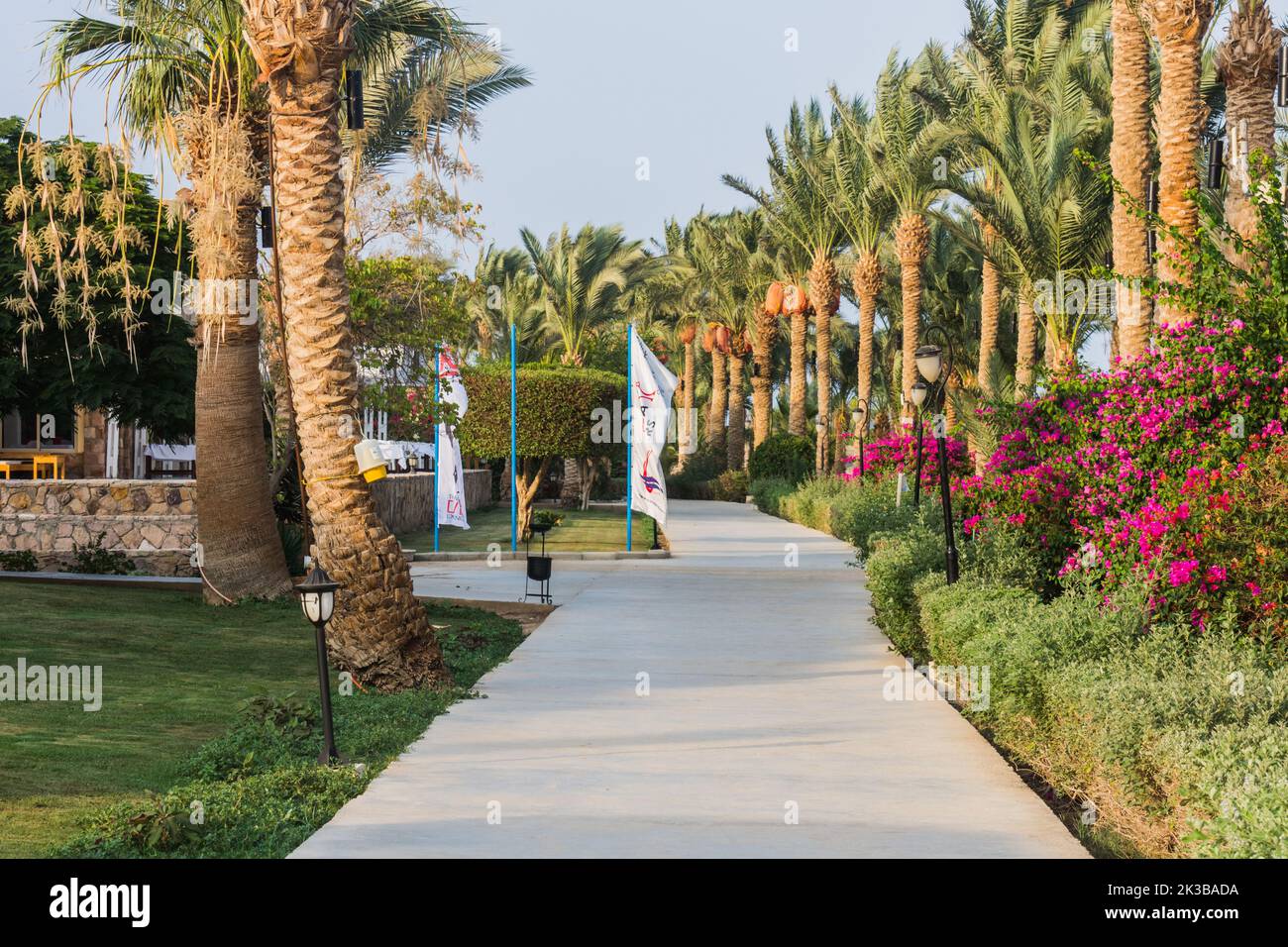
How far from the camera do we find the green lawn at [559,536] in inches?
1083

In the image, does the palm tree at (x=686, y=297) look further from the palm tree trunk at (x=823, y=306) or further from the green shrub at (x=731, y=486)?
the palm tree trunk at (x=823, y=306)

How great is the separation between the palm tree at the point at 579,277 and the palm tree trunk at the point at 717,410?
Result: 848 cm

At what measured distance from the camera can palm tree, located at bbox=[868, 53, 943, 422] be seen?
33.3 m

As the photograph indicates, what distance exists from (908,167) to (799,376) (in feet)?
51.2

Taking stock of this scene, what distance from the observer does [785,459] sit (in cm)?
4781

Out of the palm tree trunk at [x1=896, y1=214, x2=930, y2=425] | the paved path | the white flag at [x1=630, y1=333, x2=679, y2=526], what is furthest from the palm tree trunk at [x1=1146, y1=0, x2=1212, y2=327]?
the palm tree trunk at [x1=896, y1=214, x2=930, y2=425]

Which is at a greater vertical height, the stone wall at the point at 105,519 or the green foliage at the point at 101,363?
the green foliage at the point at 101,363

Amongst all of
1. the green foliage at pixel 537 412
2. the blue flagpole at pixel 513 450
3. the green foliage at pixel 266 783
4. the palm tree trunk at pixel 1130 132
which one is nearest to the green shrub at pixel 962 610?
the green foliage at pixel 266 783

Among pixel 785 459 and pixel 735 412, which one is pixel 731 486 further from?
pixel 785 459
